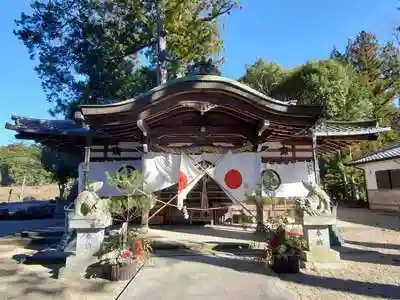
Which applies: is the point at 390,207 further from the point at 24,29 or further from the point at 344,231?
the point at 24,29

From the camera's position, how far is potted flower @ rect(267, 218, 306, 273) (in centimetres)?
604

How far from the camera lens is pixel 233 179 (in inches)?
338

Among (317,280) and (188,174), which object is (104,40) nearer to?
(188,174)

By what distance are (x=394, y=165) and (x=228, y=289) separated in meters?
15.6

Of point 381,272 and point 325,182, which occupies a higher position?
point 325,182

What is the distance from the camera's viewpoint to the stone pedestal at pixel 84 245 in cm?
618

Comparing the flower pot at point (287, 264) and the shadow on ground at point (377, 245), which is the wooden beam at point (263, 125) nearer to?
the flower pot at point (287, 264)

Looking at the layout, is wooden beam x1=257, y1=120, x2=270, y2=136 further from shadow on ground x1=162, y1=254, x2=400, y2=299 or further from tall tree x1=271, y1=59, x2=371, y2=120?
tall tree x1=271, y1=59, x2=371, y2=120

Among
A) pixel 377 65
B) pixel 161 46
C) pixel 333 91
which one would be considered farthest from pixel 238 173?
pixel 377 65

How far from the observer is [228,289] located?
516cm

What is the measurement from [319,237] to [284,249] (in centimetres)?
103

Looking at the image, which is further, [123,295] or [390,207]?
[390,207]

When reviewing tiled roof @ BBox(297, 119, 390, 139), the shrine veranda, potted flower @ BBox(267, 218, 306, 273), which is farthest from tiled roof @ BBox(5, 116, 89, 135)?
tiled roof @ BBox(297, 119, 390, 139)

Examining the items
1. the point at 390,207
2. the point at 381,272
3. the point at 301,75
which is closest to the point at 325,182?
the point at 390,207
